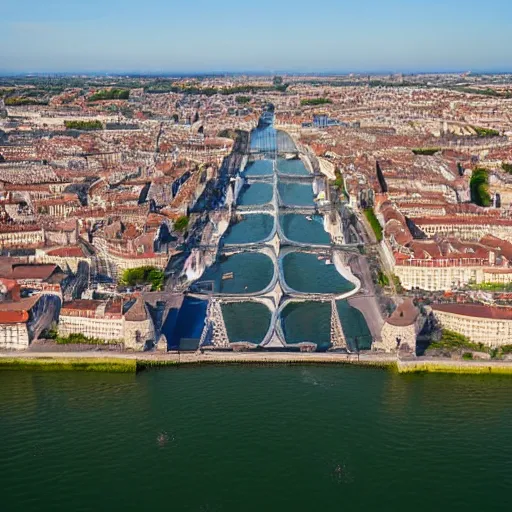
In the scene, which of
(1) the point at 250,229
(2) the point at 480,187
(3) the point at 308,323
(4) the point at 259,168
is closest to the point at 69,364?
(3) the point at 308,323

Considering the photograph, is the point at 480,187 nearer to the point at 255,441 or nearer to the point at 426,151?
the point at 426,151

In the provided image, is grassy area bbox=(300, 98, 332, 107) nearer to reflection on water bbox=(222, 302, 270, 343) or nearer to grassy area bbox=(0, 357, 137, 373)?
reflection on water bbox=(222, 302, 270, 343)

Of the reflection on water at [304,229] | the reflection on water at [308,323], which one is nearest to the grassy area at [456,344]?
the reflection on water at [308,323]

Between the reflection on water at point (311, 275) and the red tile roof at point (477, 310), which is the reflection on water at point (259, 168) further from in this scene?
the red tile roof at point (477, 310)

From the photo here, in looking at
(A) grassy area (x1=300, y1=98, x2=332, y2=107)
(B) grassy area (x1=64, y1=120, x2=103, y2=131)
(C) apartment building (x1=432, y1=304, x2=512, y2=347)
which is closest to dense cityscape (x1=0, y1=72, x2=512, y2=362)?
(C) apartment building (x1=432, y1=304, x2=512, y2=347)

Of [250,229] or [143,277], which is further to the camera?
[250,229]

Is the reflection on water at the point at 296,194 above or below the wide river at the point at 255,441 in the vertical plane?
above
